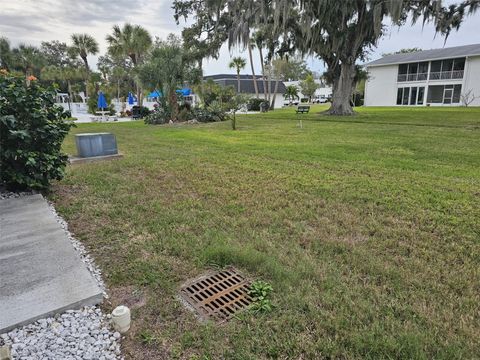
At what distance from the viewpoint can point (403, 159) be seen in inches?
252

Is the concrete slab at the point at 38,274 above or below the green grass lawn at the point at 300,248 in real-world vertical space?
above

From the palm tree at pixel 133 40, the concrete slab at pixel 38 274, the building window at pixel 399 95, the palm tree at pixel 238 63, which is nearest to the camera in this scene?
the concrete slab at pixel 38 274

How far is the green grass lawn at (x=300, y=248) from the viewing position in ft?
5.83

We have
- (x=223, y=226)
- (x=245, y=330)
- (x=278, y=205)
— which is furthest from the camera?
(x=278, y=205)

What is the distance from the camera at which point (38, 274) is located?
2.24 meters

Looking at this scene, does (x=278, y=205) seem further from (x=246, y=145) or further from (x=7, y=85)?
(x=246, y=145)

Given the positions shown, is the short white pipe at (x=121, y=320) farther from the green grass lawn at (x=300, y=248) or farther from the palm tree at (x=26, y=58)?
the palm tree at (x=26, y=58)

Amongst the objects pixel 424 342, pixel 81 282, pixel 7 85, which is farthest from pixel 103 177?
pixel 424 342

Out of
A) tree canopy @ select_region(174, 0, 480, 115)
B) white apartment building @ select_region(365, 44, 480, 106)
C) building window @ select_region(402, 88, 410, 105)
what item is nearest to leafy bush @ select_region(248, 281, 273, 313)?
tree canopy @ select_region(174, 0, 480, 115)

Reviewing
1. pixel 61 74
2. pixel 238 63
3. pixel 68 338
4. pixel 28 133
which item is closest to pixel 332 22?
pixel 28 133

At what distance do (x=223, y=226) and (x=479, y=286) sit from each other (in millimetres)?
2200

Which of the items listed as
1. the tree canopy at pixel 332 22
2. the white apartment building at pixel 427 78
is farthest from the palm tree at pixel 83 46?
the white apartment building at pixel 427 78

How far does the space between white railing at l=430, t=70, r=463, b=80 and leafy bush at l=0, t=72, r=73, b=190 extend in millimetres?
33244

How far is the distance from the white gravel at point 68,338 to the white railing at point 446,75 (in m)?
34.4
